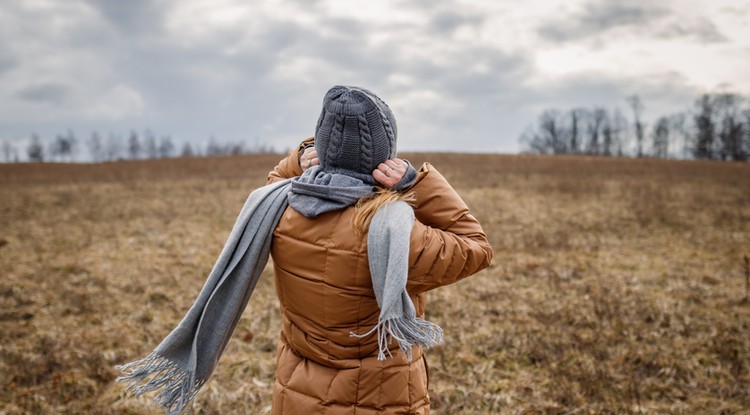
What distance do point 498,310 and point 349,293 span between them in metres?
4.91

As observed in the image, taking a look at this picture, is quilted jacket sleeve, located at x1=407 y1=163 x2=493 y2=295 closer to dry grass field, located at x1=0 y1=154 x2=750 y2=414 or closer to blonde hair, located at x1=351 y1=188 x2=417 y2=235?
blonde hair, located at x1=351 y1=188 x2=417 y2=235

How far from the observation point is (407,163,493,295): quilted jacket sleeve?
1574 mm

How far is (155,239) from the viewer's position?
10.1m

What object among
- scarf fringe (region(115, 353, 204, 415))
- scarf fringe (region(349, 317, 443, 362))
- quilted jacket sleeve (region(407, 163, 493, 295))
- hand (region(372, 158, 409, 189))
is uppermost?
hand (region(372, 158, 409, 189))

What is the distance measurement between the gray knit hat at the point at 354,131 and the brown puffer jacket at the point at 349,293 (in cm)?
17

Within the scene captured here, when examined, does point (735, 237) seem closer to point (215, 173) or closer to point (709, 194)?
point (709, 194)

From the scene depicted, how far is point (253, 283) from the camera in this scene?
1.92m

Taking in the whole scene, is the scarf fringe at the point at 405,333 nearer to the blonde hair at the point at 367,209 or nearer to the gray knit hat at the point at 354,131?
the blonde hair at the point at 367,209

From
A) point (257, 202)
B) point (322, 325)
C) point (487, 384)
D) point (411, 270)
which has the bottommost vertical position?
point (487, 384)

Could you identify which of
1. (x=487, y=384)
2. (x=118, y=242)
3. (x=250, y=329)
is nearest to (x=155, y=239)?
(x=118, y=242)

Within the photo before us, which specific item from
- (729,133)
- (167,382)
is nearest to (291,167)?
(167,382)

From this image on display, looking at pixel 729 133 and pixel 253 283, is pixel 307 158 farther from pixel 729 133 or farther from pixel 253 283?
pixel 729 133

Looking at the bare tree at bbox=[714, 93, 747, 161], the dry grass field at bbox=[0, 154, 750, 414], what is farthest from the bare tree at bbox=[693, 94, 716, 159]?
the dry grass field at bbox=[0, 154, 750, 414]

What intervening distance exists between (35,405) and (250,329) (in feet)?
7.21
